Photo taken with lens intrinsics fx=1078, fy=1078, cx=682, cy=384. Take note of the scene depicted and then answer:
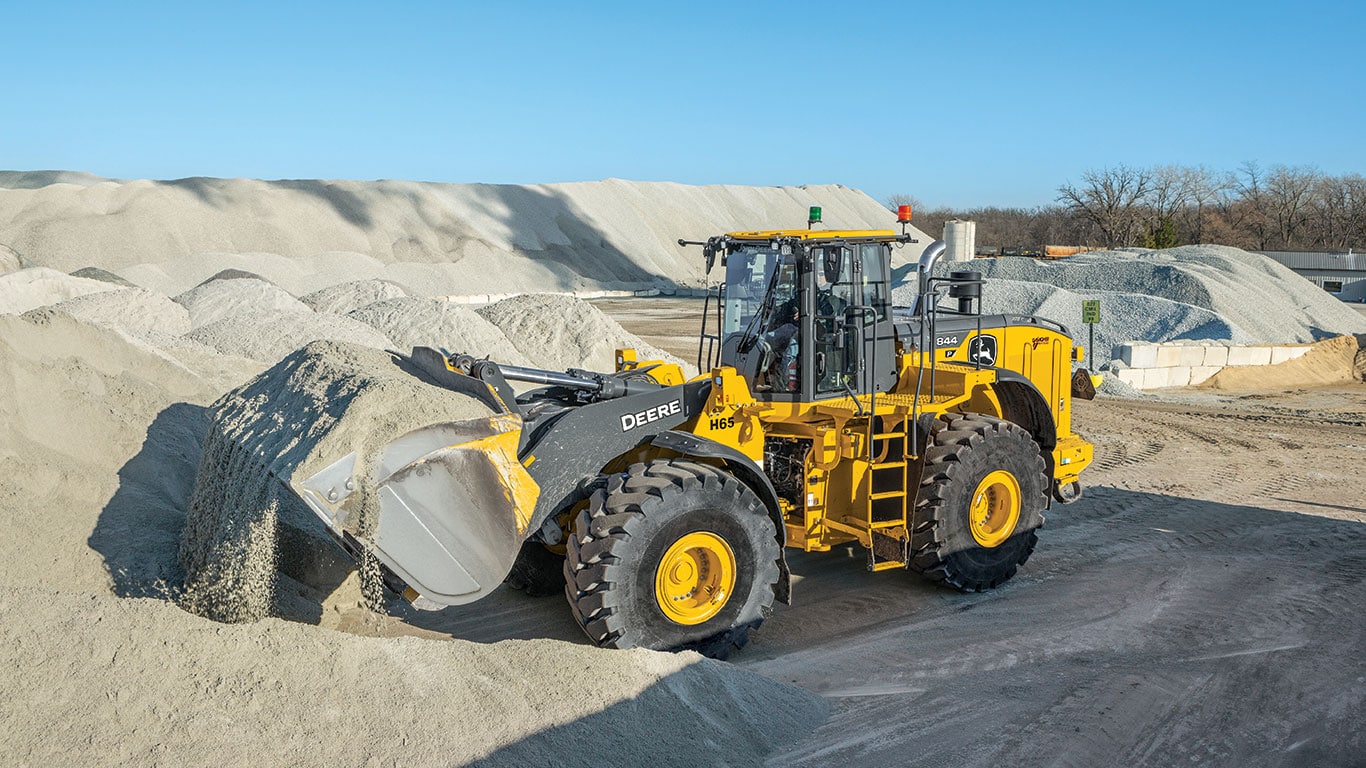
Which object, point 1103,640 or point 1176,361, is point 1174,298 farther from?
point 1103,640

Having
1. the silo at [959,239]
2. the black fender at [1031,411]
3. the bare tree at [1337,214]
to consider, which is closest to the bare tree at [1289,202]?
the bare tree at [1337,214]

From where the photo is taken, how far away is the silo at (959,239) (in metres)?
34.4

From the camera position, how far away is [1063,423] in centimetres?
848

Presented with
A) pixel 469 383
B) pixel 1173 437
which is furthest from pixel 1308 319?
pixel 469 383

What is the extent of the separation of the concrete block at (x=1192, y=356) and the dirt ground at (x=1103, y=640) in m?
8.29

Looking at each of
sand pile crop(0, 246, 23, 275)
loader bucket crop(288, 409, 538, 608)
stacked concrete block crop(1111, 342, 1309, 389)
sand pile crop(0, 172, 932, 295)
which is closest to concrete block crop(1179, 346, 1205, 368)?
stacked concrete block crop(1111, 342, 1309, 389)

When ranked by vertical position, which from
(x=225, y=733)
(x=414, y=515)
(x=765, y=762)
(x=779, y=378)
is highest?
(x=779, y=378)

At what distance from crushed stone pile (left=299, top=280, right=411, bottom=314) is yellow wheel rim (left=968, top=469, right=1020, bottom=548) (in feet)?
45.3

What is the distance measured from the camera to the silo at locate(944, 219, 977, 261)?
3444cm

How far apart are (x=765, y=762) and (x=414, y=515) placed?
200 cm

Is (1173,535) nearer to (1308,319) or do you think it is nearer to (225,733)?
(225,733)

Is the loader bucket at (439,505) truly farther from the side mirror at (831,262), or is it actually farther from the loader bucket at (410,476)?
the side mirror at (831,262)

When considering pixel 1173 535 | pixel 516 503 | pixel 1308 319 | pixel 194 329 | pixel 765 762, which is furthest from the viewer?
pixel 1308 319

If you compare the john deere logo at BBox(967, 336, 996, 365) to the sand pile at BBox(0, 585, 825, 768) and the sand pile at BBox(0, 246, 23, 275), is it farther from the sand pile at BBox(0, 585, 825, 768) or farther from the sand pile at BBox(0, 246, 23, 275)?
the sand pile at BBox(0, 246, 23, 275)
